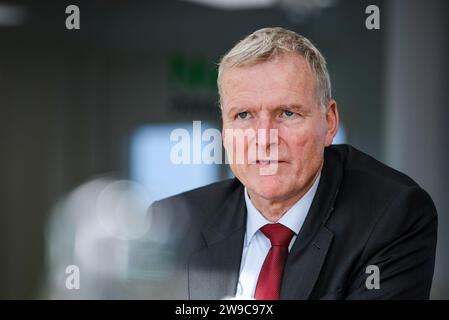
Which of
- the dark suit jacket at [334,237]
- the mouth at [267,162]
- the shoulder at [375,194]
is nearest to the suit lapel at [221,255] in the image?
the dark suit jacket at [334,237]

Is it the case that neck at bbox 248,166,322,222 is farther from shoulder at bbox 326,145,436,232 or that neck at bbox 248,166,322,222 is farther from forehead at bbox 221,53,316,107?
forehead at bbox 221,53,316,107

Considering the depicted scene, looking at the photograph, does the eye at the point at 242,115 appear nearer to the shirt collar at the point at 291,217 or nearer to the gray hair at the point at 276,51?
the gray hair at the point at 276,51

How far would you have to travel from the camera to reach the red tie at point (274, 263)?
1.81 metres

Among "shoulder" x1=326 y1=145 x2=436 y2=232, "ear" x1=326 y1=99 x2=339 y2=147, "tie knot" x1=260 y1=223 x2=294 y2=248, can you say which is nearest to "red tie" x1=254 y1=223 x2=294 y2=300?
"tie knot" x1=260 y1=223 x2=294 y2=248

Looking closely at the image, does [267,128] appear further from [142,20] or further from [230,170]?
[142,20]

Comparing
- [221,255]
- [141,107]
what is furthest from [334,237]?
[141,107]

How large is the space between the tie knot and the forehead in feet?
Result: 1.01

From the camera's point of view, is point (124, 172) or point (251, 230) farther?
point (124, 172)

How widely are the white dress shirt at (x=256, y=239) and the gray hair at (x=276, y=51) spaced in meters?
0.24

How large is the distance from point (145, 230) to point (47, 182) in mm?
406

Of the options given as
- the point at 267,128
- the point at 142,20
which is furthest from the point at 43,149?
the point at 267,128

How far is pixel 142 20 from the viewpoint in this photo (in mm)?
2062

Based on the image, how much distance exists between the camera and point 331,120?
1849 millimetres

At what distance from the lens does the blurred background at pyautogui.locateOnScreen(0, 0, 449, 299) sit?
6.36 ft
